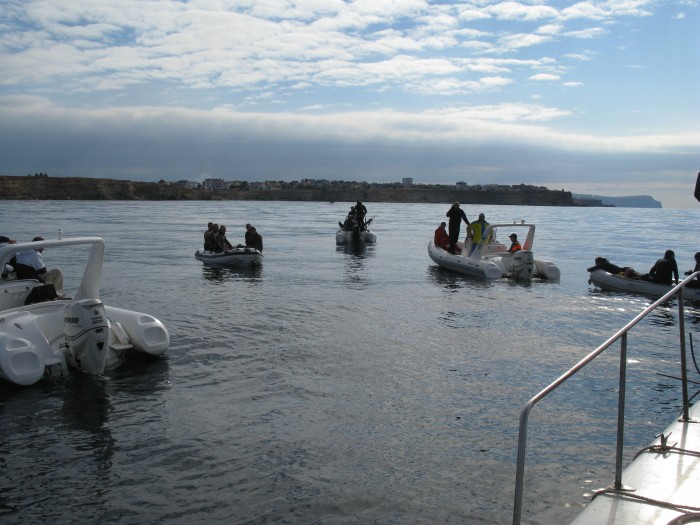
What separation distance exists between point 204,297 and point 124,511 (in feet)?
39.2

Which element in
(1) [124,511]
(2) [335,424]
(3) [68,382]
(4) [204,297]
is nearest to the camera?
(1) [124,511]

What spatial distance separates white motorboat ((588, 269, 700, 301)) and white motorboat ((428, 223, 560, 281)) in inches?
79.5

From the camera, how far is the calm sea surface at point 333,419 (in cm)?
598

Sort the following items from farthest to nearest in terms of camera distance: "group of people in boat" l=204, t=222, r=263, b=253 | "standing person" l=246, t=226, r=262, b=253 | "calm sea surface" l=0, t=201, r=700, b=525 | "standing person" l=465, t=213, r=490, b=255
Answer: "standing person" l=246, t=226, r=262, b=253
"group of people in boat" l=204, t=222, r=263, b=253
"standing person" l=465, t=213, r=490, b=255
"calm sea surface" l=0, t=201, r=700, b=525

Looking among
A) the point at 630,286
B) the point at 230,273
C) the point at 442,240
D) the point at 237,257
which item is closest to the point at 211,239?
the point at 237,257

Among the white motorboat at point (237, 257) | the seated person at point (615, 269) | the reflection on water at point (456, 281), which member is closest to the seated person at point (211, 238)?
the white motorboat at point (237, 257)

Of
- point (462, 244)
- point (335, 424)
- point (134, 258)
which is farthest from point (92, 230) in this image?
point (335, 424)

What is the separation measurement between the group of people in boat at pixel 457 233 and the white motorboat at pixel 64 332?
1444 centimetres

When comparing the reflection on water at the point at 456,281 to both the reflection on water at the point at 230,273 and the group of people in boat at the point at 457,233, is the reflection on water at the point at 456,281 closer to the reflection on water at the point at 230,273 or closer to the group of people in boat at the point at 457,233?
the group of people in boat at the point at 457,233

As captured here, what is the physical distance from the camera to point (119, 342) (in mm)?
10633

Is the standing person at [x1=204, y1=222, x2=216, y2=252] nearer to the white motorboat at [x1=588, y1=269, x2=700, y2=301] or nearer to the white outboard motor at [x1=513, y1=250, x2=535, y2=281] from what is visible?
the white outboard motor at [x1=513, y1=250, x2=535, y2=281]

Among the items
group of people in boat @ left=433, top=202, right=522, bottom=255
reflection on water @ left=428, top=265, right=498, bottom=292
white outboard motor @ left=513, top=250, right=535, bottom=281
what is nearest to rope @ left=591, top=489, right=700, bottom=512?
reflection on water @ left=428, top=265, right=498, bottom=292

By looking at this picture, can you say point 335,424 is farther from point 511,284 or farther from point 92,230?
point 92,230

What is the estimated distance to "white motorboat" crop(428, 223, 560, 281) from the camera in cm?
2206
